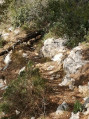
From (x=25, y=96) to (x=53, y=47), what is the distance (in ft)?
18.7

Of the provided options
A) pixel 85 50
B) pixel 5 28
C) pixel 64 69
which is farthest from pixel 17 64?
pixel 5 28

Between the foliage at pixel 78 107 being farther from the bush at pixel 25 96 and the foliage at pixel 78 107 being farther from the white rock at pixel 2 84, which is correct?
the white rock at pixel 2 84

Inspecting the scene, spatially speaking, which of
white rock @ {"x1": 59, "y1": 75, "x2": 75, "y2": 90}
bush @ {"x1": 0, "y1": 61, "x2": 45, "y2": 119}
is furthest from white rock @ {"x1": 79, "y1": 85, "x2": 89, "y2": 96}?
bush @ {"x1": 0, "y1": 61, "x2": 45, "y2": 119}

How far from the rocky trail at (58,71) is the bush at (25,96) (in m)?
0.52

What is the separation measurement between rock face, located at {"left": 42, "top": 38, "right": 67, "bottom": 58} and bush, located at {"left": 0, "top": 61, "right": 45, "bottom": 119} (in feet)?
16.3

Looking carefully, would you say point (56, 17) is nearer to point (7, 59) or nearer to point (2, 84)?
point (7, 59)

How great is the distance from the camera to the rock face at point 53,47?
1270cm

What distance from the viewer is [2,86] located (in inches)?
424

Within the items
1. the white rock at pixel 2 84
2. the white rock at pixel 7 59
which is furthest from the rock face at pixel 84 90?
the white rock at pixel 7 59

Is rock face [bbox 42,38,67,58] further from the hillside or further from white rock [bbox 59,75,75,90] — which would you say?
white rock [bbox 59,75,75,90]

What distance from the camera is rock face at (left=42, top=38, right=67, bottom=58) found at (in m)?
12.7

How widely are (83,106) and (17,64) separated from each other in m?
6.40

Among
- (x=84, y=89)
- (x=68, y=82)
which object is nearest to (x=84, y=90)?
(x=84, y=89)

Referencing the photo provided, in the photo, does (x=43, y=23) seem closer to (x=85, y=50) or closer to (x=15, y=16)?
(x=15, y=16)
